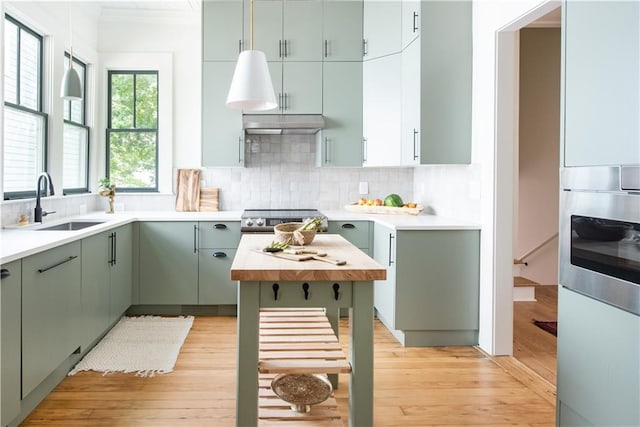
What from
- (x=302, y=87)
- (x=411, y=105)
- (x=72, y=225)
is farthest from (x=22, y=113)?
(x=411, y=105)

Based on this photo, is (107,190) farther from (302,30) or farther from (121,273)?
(302,30)

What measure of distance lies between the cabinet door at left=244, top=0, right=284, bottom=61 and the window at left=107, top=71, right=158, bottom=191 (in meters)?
1.21

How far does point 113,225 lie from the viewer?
13.0 ft

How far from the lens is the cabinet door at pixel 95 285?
11.1 feet

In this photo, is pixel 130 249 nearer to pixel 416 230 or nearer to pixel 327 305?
pixel 416 230

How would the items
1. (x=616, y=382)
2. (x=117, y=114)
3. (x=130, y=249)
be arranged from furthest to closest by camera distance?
(x=117, y=114)
(x=130, y=249)
(x=616, y=382)

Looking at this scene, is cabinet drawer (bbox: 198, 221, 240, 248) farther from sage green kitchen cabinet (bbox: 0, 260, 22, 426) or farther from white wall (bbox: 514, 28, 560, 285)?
white wall (bbox: 514, 28, 560, 285)

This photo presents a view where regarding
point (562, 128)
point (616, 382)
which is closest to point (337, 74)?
point (562, 128)

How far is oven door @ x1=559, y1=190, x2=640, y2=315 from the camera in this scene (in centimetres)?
192

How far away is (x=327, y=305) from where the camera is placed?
2205 mm

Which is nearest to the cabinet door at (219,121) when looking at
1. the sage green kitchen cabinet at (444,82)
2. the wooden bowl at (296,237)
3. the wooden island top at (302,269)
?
the sage green kitchen cabinet at (444,82)

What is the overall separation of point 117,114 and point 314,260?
373cm

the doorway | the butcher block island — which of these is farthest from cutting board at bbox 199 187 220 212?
the doorway

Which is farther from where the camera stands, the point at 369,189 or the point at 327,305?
the point at 369,189
